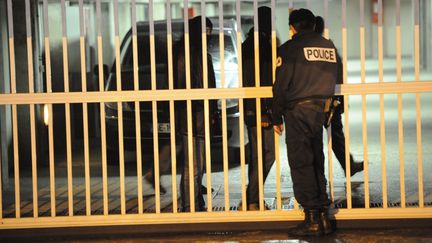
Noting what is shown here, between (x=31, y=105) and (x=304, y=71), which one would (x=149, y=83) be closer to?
(x=31, y=105)

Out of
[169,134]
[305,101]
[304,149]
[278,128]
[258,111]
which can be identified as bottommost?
[169,134]

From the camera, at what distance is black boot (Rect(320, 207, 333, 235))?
729cm

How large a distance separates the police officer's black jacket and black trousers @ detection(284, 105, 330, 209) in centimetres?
12

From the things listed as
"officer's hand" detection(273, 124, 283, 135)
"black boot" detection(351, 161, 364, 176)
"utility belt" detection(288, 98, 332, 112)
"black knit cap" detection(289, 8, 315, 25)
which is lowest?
"black boot" detection(351, 161, 364, 176)

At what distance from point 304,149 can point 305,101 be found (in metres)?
0.40

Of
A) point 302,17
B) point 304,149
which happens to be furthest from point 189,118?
point 302,17

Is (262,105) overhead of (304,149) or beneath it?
overhead

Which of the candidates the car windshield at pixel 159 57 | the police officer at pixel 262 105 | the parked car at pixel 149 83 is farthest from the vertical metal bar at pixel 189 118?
the car windshield at pixel 159 57

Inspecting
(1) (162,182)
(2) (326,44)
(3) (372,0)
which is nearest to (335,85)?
(2) (326,44)

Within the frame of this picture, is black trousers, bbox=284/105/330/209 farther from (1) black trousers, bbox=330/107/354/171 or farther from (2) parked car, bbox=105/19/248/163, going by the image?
(2) parked car, bbox=105/19/248/163

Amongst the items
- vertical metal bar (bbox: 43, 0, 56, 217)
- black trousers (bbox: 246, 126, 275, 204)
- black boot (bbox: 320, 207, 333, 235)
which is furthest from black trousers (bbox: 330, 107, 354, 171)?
vertical metal bar (bbox: 43, 0, 56, 217)

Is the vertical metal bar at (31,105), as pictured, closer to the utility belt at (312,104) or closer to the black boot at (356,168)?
the utility belt at (312,104)

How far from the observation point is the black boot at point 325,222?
729 cm

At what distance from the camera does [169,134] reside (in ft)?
34.1
